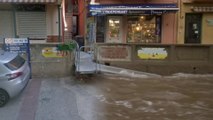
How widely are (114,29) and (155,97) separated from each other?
31.0ft

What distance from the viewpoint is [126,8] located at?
57.9 feet

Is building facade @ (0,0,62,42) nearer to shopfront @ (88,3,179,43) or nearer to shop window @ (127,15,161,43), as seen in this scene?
shopfront @ (88,3,179,43)

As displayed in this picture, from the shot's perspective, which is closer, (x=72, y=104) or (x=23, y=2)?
(x=72, y=104)

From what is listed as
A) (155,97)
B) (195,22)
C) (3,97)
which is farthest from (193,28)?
(3,97)

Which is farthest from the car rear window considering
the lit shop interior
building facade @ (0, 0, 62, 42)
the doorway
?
the doorway

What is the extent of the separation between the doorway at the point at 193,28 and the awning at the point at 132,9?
5.69 ft

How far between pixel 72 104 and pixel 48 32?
308 inches

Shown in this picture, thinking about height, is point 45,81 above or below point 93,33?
below

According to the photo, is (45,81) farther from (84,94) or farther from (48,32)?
(48,32)

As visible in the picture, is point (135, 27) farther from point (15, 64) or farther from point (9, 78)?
point (9, 78)

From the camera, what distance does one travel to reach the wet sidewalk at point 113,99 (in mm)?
8422

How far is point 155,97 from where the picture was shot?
10.3 metres

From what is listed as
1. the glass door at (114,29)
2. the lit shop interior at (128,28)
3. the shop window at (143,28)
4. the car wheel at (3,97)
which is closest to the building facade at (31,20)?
the lit shop interior at (128,28)

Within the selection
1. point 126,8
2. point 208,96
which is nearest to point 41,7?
point 126,8
